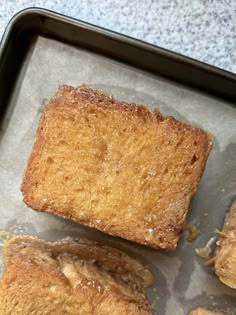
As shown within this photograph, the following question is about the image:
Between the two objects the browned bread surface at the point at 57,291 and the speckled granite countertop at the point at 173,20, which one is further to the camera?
the speckled granite countertop at the point at 173,20

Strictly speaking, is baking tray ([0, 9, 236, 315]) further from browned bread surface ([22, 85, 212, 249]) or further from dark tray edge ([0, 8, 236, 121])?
browned bread surface ([22, 85, 212, 249])

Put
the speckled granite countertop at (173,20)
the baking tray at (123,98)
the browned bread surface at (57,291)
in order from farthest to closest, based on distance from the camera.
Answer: the speckled granite countertop at (173,20) → the baking tray at (123,98) → the browned bread surface at (57,291)

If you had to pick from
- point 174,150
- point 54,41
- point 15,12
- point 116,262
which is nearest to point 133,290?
point 116,262

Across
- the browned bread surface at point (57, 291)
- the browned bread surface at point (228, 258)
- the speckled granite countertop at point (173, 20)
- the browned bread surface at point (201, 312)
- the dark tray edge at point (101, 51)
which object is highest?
the speckled granite countertop at point (173, 20)

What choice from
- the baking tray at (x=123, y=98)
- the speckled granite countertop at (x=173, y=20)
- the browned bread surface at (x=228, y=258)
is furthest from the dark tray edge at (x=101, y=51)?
the browned bread surface at (x=228, y=258)

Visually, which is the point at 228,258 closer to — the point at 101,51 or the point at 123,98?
the point at 123,98

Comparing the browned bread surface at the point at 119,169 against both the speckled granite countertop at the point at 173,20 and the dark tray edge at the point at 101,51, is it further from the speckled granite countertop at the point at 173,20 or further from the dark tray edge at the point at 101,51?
the speckled granite countertop at the point at 173,20

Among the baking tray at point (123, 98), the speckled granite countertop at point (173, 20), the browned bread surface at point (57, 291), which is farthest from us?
the speckled granite countertop at point (173, 20)
